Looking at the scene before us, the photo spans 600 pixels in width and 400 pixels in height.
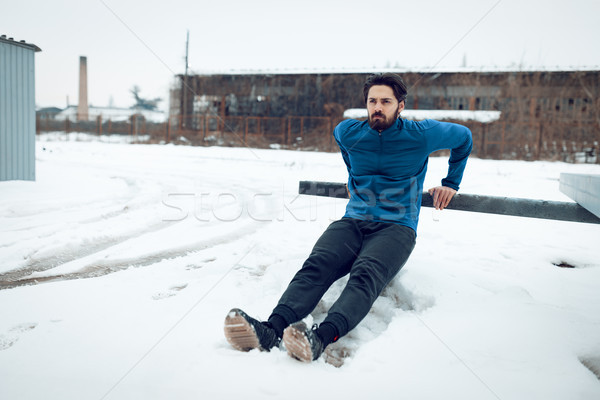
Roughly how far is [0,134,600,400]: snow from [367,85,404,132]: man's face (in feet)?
3.44

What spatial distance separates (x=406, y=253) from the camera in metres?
2.38

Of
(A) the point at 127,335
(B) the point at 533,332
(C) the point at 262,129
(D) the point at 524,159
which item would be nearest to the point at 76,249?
(A) the point at 127,335

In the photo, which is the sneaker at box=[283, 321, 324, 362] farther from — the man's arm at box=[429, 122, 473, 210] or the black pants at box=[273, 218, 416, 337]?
the man's arm at box=[429, 122, 473, 210]

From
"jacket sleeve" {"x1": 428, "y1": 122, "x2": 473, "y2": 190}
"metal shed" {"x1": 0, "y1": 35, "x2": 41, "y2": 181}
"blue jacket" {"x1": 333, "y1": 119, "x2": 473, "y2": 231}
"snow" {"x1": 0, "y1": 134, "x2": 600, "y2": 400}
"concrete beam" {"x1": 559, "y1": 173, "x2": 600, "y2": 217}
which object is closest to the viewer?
"snow" {"x1": 0, "y1": 134, "x2": 600, "y2": 400}

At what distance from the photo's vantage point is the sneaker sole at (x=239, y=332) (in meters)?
1.76

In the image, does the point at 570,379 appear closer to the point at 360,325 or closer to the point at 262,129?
the point at 360,325

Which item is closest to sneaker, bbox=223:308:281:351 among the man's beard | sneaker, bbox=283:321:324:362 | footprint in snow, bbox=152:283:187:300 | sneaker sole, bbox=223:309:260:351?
sneaker sole, bbox=223:309:260:351

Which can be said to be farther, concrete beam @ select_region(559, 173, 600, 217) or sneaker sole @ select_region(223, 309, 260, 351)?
concrete beam @ select_region(559, 173, 600, 217)

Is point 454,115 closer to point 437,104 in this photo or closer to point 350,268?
point 437,104

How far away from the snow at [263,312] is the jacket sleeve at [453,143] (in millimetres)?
716

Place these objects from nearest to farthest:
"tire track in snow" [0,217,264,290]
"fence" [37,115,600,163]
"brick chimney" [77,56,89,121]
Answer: "tire track in snow" [0,217,264,290]
"fence" [37,115,600,163]
"brick chimney" [77,56,89,121]

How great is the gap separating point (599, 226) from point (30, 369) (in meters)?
5.87

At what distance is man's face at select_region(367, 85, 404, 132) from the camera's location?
259 centimetres

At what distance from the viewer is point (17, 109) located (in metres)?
7.95
